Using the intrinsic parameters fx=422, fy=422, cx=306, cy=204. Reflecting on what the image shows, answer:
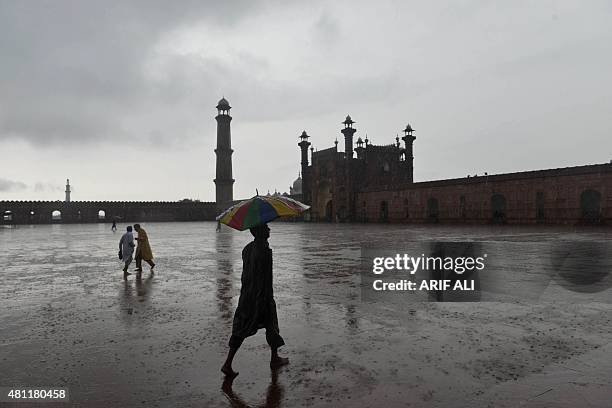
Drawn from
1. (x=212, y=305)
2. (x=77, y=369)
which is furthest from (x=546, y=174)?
(x=77, y=369)

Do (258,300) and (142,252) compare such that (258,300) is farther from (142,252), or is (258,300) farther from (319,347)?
(142,252)

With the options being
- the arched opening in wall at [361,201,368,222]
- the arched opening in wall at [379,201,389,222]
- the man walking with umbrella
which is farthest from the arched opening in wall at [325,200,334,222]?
the man walking with umbrella

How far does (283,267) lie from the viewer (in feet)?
33.3

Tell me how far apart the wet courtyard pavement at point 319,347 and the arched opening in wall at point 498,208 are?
2729 centimetres

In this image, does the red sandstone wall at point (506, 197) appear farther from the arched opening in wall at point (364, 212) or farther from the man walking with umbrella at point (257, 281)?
the man walking with umbrella at point (257, 281)

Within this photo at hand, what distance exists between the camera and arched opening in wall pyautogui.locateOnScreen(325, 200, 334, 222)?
163 ft

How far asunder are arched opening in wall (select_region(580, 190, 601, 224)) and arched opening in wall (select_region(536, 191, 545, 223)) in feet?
8.08

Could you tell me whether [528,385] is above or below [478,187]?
below

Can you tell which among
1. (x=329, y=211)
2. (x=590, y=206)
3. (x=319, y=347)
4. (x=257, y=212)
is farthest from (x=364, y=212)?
(x=257, y=212)

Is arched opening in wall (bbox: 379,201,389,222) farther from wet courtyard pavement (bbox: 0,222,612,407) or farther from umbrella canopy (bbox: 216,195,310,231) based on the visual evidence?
umbrella canopy (bbox: 216,195,310,231)

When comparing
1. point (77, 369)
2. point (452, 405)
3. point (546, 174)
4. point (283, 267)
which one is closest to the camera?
point (452, 405)

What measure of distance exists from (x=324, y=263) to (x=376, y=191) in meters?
33.8

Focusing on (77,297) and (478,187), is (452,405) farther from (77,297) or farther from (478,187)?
(478,187)

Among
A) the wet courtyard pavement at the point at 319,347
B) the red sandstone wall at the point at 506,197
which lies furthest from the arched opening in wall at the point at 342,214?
the wet courtyard pavement at the point at 319,347
